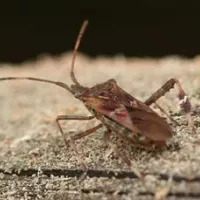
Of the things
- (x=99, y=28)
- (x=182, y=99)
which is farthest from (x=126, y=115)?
(x=99, y=28)

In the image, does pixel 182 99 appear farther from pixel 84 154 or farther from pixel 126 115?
pixel 84 154

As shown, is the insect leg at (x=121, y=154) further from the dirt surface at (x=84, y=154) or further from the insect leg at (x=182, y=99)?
the insect leg at (x=182, y=99)

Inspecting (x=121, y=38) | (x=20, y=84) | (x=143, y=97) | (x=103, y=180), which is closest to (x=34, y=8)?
(x=121, y=38)

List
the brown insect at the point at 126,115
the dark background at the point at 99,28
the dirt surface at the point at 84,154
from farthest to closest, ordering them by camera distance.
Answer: the dark background at the point at 99,28, the brown insect at the point at 126,115, the dirt surface at the point at 84,154

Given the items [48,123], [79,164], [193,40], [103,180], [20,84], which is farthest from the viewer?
[193,40]

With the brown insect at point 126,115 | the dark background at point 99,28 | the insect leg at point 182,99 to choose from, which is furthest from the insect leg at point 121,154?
the dark background at point 99,28

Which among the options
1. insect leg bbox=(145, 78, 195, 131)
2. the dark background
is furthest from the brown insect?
the dark background

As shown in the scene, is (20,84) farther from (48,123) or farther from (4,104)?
(48,123)

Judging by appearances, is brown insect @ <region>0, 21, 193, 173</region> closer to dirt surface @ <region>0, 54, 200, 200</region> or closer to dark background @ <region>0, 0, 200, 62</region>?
dirt surface @ <region>0, 54, 200, 200</region>
